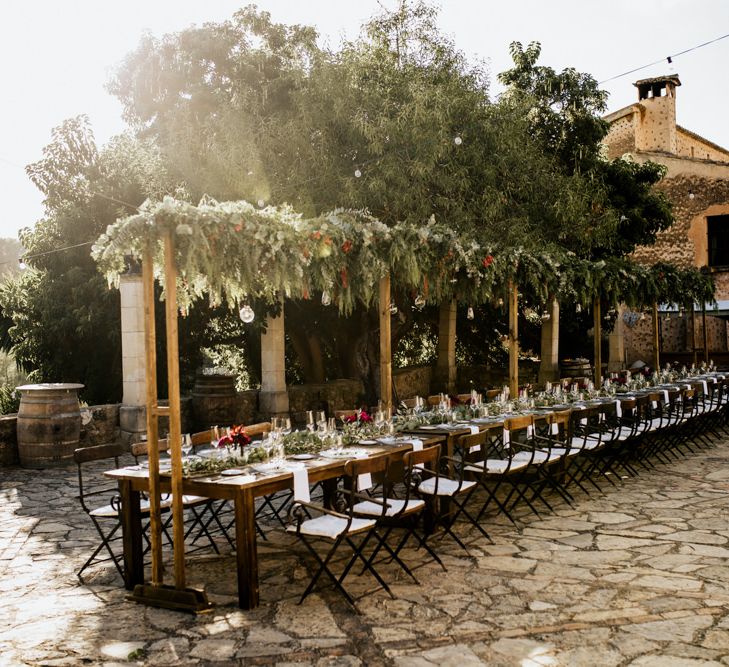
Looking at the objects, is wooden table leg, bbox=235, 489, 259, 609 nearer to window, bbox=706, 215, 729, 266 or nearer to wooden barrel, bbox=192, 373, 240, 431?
wooden barrel, bbox=192, 373, 240, 431

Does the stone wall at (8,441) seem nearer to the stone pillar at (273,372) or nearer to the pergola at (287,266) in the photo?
the pergola at (287,266)

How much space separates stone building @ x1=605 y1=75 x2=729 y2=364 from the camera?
20.3 m

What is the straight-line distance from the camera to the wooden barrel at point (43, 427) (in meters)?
9.29

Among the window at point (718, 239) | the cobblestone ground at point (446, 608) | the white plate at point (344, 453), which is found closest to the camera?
the cobblestone ground at point (446, 608)

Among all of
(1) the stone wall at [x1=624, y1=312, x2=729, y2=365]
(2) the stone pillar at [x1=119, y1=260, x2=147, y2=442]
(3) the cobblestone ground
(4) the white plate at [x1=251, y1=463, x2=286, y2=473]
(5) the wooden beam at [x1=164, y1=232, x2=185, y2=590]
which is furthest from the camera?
(1) the stone wall at [x1=624, y1=312, x2=729, y2=365]

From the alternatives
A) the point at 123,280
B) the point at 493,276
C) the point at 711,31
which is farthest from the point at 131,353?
the point at 711,31

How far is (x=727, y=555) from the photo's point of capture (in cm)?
517

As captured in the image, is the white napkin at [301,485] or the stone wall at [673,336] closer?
the white napkin at [301,485]

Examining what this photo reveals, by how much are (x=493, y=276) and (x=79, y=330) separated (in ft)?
26.3

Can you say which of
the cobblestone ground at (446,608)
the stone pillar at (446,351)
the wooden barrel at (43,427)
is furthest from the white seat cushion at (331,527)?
the stone pillar at (446,351)

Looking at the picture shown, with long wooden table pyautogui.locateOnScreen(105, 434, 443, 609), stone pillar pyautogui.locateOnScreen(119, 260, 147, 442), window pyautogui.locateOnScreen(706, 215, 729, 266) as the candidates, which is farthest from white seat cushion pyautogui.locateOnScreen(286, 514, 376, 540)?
window pyautogui.locateOnScreen(706, 215, 729, 266)

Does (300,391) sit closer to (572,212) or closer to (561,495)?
(572,212)

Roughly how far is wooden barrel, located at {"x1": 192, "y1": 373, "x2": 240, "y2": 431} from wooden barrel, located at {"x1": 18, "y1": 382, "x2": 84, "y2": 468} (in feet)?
7.95

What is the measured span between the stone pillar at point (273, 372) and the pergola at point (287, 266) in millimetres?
4471
